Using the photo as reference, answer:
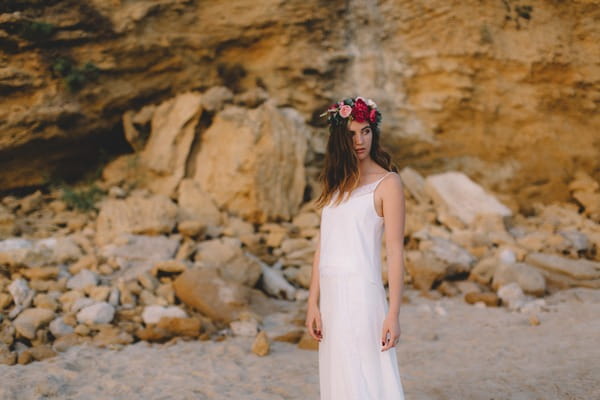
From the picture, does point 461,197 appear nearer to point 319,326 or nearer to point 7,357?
point 319,326

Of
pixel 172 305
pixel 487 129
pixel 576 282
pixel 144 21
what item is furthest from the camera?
pixel 487 129

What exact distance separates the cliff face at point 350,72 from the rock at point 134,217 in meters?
1.71

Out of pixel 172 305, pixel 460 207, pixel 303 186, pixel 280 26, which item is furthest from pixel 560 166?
pixel 172 305

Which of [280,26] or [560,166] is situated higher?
[280,26]

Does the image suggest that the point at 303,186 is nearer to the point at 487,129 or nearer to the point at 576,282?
the point at 487,129

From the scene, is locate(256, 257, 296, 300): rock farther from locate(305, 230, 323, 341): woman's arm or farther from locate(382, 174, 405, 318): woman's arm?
locate(382, 174, 405, 318): woman's arm

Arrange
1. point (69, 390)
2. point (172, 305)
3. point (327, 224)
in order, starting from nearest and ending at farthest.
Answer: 1. point (327, 224)
2. point (69, 390)
3. point (172, 305)

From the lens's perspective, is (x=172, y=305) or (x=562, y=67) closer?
(x=172, y=305)

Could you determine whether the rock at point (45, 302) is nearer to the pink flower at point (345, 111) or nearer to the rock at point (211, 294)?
the rock at point (211, 294)

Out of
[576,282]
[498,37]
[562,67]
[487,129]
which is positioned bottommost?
[576,282]

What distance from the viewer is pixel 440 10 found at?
27.9ft

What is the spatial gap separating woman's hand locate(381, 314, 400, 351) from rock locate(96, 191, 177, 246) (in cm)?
509

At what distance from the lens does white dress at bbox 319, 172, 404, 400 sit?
7.72 ft

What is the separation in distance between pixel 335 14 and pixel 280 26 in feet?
3.22
